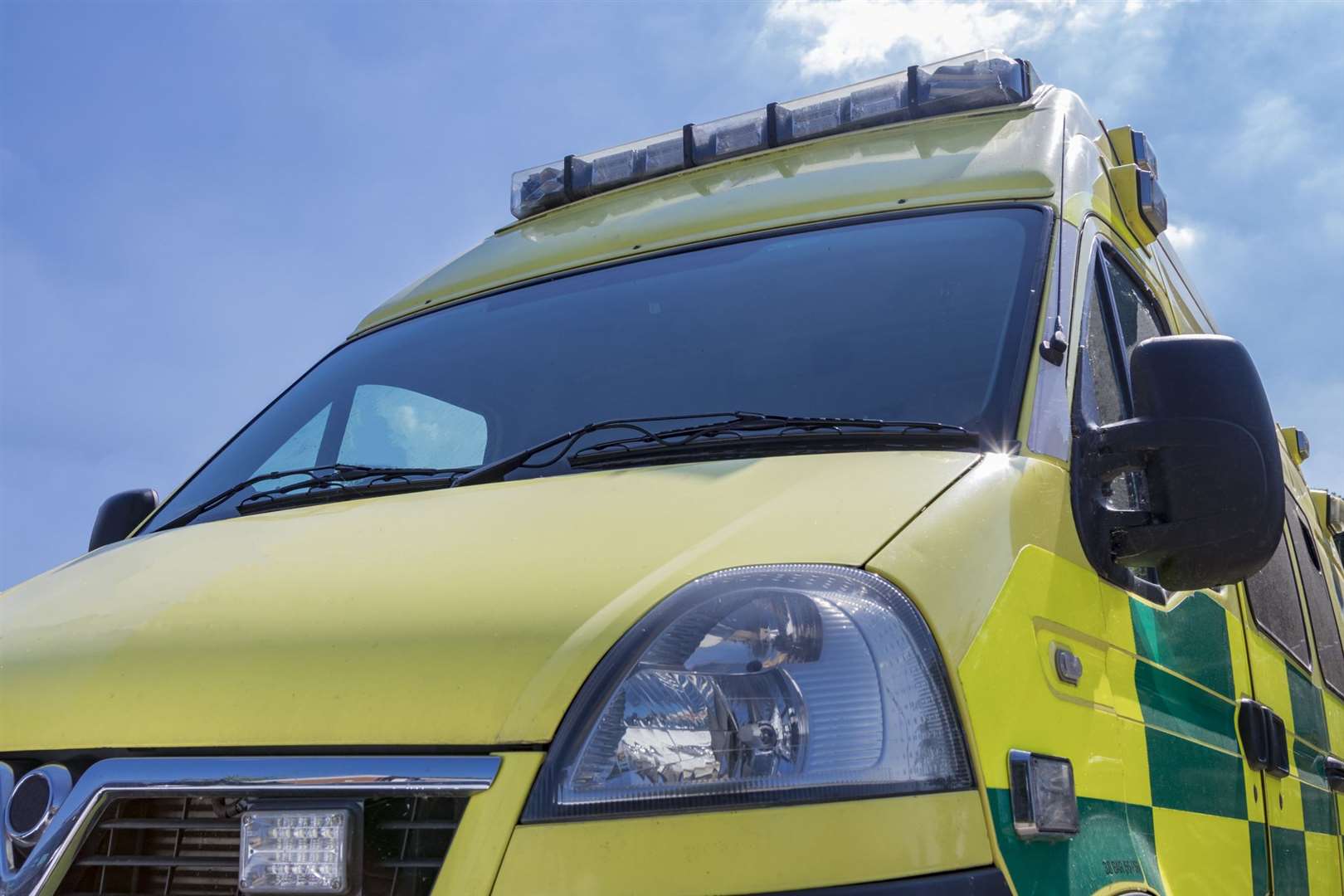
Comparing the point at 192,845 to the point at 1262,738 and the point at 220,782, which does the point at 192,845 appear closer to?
the point at 220,782

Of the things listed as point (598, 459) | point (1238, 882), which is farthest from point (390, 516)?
point (1238, 882)

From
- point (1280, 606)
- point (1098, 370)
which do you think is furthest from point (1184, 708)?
point (1280, 606)

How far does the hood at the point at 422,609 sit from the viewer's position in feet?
5.56

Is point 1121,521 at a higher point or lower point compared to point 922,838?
higher

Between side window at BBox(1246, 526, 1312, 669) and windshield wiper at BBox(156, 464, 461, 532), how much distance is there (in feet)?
6.59

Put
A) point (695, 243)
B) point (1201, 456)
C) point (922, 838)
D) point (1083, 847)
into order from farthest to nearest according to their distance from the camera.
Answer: point (695, 243)
point (1201, 456)
point (1083, 847)
point (922, 838)

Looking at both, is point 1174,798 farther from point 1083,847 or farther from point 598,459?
point 598,459

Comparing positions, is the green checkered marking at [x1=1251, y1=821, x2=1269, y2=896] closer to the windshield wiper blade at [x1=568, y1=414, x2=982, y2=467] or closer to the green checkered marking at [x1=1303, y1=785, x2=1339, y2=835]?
the green checkered marking at [x1=1303, y1=785, x2=1339, y2=835]

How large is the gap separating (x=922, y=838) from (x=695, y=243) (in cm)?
181

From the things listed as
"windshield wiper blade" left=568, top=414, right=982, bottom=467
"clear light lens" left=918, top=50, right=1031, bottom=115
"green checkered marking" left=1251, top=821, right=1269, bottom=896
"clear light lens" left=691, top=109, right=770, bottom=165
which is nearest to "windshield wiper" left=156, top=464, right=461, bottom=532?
"windshield wiper blade" left=568, top=414, right=982, bottom=467

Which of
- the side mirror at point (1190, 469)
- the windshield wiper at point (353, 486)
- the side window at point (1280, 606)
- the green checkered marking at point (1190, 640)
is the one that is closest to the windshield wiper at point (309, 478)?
the windshield wiper at point (353, 486)

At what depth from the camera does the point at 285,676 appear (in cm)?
178

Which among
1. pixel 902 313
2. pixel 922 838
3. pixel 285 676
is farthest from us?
pixel 902 313

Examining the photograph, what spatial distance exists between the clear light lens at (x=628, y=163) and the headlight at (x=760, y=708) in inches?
90.8
